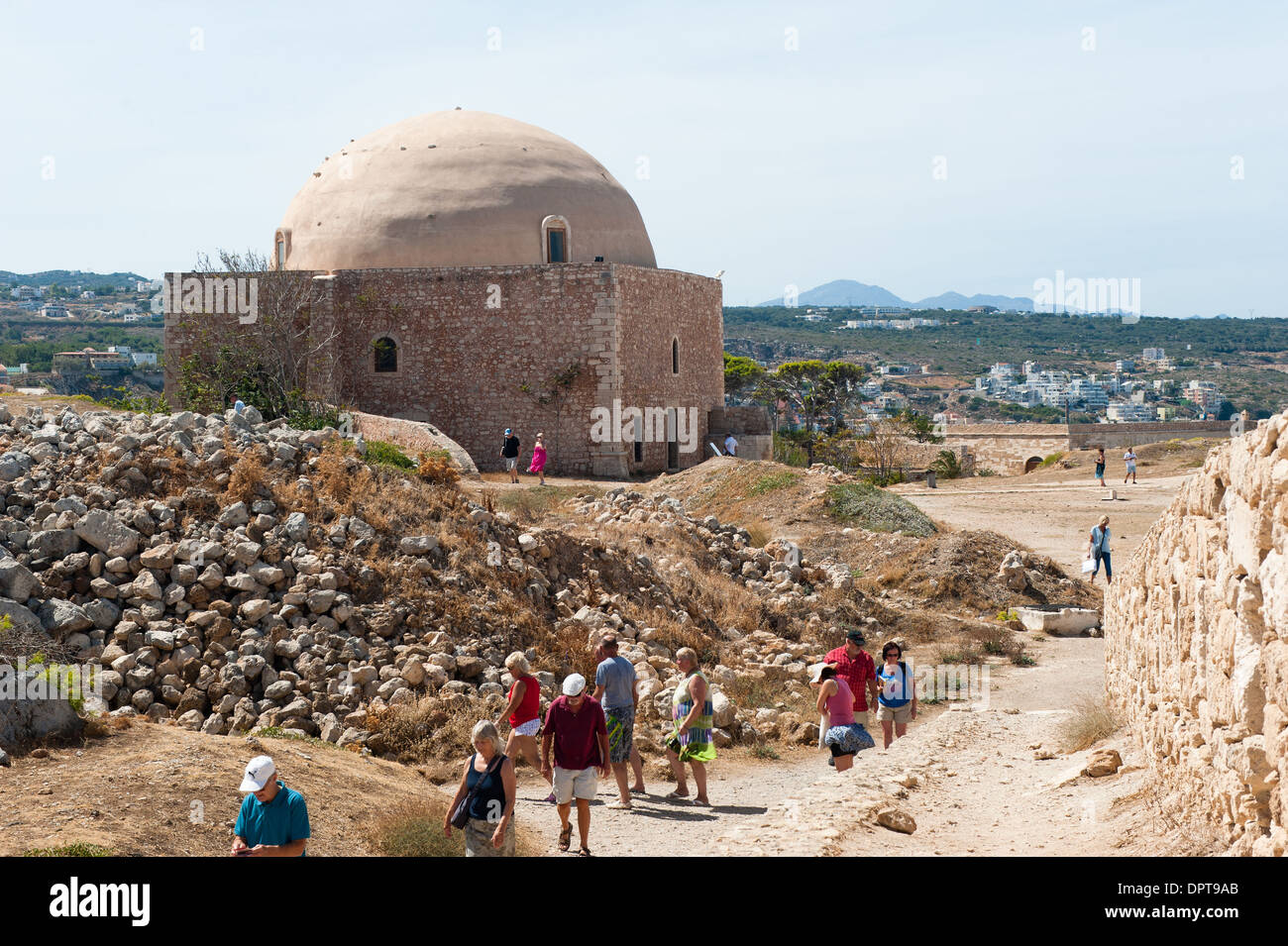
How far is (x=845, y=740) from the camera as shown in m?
8.07

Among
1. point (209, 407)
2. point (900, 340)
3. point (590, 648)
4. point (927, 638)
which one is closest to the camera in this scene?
point (590, 648)

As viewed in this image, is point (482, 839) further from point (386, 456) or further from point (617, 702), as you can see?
point (386, 456)

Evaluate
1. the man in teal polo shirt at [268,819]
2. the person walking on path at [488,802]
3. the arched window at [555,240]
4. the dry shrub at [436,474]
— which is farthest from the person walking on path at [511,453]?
the man in teal polo shirt at [268,819]

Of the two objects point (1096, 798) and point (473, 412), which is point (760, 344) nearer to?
point (473, 412)

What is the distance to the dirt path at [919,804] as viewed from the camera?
6.11 meters

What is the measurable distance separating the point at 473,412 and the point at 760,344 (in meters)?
75.9

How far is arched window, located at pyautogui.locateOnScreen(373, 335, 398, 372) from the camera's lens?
86.0 ft

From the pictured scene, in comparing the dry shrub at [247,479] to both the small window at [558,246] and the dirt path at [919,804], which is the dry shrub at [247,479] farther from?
the small window at [558,246]

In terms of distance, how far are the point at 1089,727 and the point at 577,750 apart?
3.83 meters

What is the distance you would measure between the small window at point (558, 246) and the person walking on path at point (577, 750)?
20.8 m

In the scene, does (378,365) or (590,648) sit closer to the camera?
(590,648)
